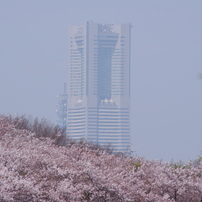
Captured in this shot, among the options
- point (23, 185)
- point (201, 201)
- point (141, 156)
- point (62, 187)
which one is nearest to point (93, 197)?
point (62, 187)

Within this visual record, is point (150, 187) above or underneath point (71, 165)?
underneath

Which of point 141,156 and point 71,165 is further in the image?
point 141,156

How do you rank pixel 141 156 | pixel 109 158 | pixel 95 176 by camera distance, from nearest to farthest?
pixel 95 176 < pixel 109 158 < pixel 141 156

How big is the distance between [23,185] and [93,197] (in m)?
1.45

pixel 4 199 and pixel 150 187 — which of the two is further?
pixel 150 187

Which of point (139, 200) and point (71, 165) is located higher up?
point (71, 165)

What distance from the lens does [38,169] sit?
25.2ft

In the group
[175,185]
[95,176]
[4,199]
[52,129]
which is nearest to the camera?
[4,199]

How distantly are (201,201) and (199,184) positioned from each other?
0.57m

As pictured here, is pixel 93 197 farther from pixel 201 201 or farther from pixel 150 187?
pixel 201 201

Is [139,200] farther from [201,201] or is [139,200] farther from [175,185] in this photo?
[201,201]

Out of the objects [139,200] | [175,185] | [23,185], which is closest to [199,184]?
[175,185]

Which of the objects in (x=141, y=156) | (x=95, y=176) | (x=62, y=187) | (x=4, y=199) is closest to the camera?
(x=4, y=199)

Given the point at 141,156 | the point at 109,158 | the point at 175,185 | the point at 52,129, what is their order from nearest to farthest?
the point at 175,185 < the point at 109,158 < the point at 141,156 < the point at 52,129
